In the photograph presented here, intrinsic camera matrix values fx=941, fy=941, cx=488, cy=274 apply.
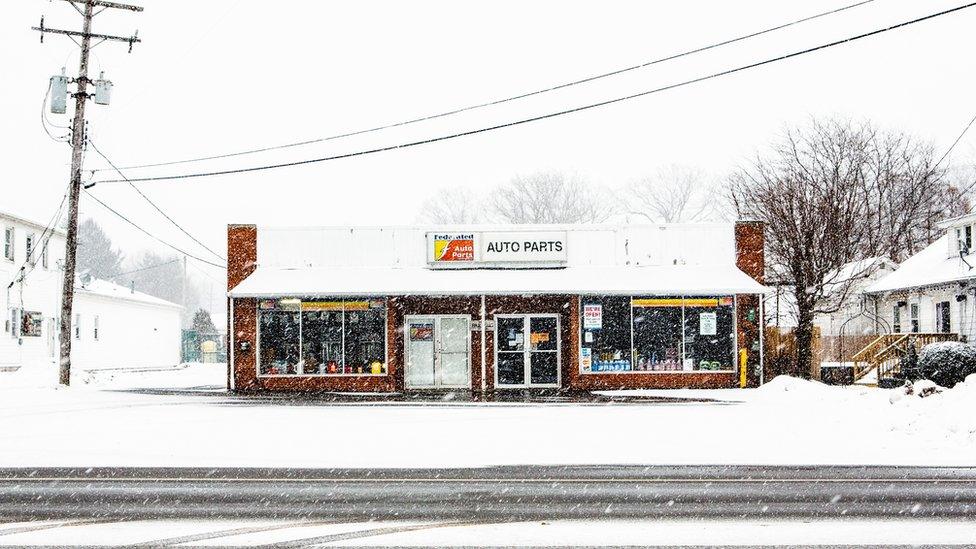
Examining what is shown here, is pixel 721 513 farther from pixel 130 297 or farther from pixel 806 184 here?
pixel 130 297

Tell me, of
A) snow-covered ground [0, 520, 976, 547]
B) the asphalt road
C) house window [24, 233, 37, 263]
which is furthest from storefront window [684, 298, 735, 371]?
house window [24, 233, 37, 263]

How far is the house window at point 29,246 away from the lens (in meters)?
39.4

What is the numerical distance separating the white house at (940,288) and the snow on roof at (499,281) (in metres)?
9.56

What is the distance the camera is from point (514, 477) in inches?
459

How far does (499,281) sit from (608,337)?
3669mm

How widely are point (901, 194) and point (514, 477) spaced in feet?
164

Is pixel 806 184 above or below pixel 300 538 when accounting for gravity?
above

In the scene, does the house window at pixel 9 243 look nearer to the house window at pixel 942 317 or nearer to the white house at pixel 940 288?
the white house at pixel 940 288

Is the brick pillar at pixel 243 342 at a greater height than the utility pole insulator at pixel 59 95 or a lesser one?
lesser

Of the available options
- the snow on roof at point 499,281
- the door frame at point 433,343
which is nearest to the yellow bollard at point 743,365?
the snow on roof at point 499,281

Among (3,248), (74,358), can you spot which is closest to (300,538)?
(3,248)

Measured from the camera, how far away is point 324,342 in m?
28.3

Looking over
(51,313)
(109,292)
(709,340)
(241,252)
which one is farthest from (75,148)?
(109,292)

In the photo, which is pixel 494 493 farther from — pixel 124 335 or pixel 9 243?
pixel 124 335
